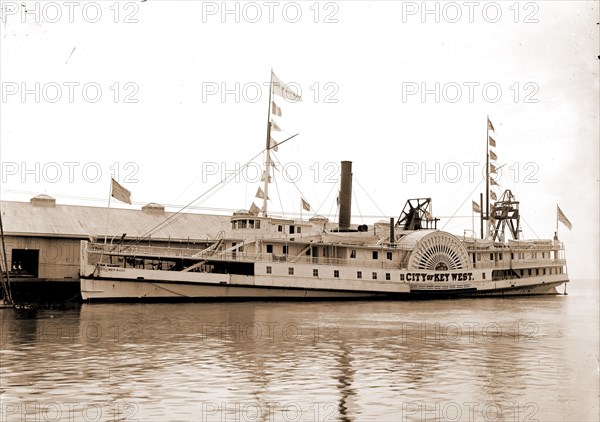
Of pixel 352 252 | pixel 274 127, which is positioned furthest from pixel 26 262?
pixel 352 252

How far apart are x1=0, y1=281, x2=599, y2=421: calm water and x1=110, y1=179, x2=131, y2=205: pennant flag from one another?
37.3ft

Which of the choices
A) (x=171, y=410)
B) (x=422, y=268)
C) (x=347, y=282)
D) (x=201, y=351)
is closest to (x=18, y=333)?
(x=201, y=351)

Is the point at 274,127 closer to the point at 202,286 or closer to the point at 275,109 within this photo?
the point at 275,109

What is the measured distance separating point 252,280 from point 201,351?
23.8 meters

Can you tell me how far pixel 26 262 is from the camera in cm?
4738

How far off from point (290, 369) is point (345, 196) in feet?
120

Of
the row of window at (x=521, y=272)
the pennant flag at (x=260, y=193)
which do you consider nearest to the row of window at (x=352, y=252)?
the pennant flag at (x=260, y=193)

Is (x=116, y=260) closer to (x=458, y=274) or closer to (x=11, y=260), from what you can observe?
(x=11, y=260)

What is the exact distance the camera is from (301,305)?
4203cm

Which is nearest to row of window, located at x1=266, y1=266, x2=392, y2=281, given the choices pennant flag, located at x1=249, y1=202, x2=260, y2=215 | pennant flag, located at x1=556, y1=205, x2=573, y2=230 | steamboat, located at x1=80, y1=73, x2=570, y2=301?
steamboat, located at x1=80, y1=73, x2=570, y2=301

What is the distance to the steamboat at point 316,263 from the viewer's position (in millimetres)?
42312

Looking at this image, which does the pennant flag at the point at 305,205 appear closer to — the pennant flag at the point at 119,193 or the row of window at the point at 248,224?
the row of window at the point at 248,224

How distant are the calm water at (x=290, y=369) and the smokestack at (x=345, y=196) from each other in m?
22.5

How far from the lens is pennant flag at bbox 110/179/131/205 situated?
41.9 meters
